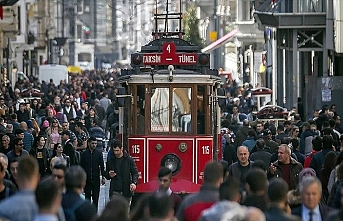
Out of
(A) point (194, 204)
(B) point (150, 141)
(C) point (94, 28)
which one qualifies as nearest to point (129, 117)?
(B) point (150, 141)

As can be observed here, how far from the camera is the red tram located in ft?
65.6

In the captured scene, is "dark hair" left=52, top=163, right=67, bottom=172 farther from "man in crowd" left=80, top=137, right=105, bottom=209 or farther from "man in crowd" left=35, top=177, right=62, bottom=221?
"man in crowd" left=80, top=137, right=105, bottom=209

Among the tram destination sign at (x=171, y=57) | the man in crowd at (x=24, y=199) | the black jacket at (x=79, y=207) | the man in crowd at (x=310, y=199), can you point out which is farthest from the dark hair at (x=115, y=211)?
the tram destination sign at (x=171, y=57)

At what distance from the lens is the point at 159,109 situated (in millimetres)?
20219

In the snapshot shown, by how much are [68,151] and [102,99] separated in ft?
64.2

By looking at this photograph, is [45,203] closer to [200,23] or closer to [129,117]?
[129,117]

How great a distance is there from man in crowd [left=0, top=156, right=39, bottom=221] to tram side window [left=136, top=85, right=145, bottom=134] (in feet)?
30.9

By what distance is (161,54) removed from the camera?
20969mm

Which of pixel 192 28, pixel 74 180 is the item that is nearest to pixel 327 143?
pixel 74 180

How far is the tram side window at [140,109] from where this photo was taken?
20.3 metres

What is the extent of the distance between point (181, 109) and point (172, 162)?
2.83 ft

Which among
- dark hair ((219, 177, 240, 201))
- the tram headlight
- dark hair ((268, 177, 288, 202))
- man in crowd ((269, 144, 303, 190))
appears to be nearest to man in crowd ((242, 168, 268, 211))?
dark hair ((219, 177, 240, 201))

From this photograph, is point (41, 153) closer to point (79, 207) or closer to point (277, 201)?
point (79, 207)

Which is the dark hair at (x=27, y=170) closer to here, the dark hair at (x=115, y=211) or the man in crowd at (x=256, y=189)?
the dark hair at (x=115, y=211)
